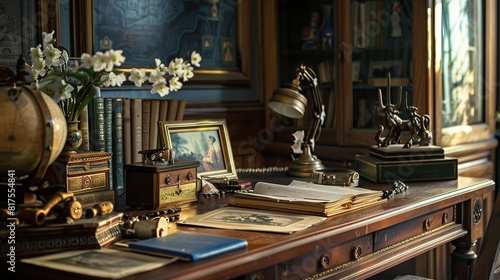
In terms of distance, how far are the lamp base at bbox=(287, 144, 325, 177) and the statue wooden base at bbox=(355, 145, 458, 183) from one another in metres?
0.24

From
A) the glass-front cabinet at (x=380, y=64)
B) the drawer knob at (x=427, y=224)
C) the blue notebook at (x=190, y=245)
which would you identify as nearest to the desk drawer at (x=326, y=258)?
the blue notebook at (x=190, y=245)

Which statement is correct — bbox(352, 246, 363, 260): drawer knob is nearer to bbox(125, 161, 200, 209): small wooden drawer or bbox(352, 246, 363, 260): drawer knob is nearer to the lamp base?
bbox(125, 161, 200, 209): small wooden drawer

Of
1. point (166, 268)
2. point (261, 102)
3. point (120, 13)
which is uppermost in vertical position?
point (120, 13)

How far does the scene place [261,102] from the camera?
4.00 metres

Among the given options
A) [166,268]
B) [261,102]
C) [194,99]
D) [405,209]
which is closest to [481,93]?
[261,102]

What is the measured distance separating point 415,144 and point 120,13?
1419mm

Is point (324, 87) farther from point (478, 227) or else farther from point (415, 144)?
point (478, 227)

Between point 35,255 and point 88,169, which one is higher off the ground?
point 88,169

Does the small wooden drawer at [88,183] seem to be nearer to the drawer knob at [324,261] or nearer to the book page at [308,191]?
the book page at [308,191]

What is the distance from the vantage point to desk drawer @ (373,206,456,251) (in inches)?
90.9

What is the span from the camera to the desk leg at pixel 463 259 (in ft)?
9.32

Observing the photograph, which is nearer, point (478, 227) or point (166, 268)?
point (166, 268)

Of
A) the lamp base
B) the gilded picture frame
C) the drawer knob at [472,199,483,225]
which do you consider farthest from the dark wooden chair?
the gilded picture frame

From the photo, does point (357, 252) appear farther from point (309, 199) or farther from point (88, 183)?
point (88, 183)
